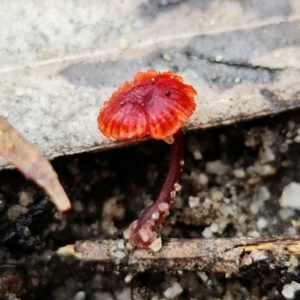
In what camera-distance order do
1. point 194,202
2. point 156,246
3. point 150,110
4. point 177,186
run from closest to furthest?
point 150,110 → point 156,246 → point 177,186 → point 194,202

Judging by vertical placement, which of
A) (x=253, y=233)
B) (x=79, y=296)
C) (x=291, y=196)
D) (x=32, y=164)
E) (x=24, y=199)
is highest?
(x=32, y=164)

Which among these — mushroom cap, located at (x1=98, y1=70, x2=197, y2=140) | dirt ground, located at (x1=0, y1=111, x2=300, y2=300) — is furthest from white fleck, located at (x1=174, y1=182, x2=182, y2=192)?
mushroom cap, located at (x1=98, y1=70, x2=197, y2=140)

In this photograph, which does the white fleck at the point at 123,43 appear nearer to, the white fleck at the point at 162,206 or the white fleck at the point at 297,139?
the white fleck at the point at 162,206

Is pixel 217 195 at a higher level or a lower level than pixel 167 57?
lower

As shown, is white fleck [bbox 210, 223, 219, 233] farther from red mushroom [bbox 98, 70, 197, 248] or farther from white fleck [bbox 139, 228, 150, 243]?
red mushroom [bbox 98, 70, 197, 248]

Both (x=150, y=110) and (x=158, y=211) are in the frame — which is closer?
(x=150, y=110)

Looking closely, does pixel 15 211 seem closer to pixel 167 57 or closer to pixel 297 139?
pixel 167 57

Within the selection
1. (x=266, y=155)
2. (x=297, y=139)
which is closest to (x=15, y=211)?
(x=266, y=155)
